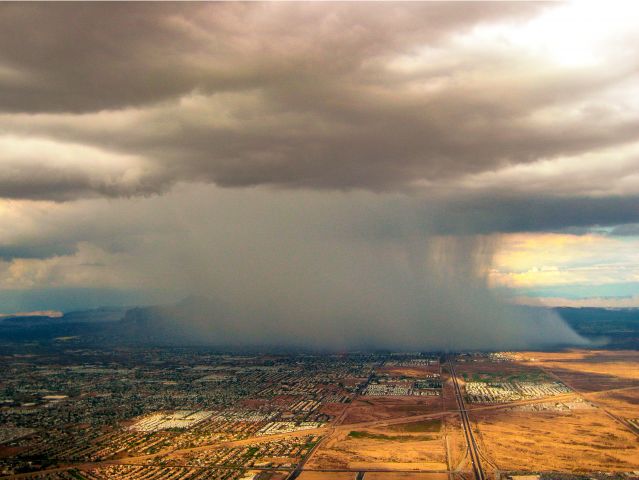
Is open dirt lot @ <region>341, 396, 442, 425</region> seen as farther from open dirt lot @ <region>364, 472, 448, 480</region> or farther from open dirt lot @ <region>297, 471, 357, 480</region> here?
open dirt lot @ <region>364, 472, 448, 480</region>

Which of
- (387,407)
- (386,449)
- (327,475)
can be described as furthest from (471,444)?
(387,407)

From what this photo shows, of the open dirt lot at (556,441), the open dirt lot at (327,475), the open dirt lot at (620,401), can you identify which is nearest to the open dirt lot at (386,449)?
the open dirt lot at (327,475)

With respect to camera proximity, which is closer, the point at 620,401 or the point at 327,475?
the point at 327,475

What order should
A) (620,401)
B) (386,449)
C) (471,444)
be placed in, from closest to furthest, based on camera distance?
(386,449), (471,444), (620,401)

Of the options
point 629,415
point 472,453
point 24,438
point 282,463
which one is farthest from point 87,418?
point 629,415

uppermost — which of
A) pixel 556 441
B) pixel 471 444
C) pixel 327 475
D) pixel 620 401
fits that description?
pixel 327 475

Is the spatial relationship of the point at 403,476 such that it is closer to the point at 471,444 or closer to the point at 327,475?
the point at 327,475

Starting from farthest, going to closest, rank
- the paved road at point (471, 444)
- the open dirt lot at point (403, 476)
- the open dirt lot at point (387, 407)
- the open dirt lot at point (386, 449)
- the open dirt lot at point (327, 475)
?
the open dirt lot at point (387, 407) → the open dirt lot at point (386, 449) → the paved road at point (471, 444) → the open dirt lot at point (327, 475) → the open dirt lot at point (403, 476)

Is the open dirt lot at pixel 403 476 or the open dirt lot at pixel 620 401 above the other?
the open dirt lot at pixel 403 476

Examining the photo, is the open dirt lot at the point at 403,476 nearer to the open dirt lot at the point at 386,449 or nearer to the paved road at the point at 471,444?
the open dirt lot at the point at 386,449
